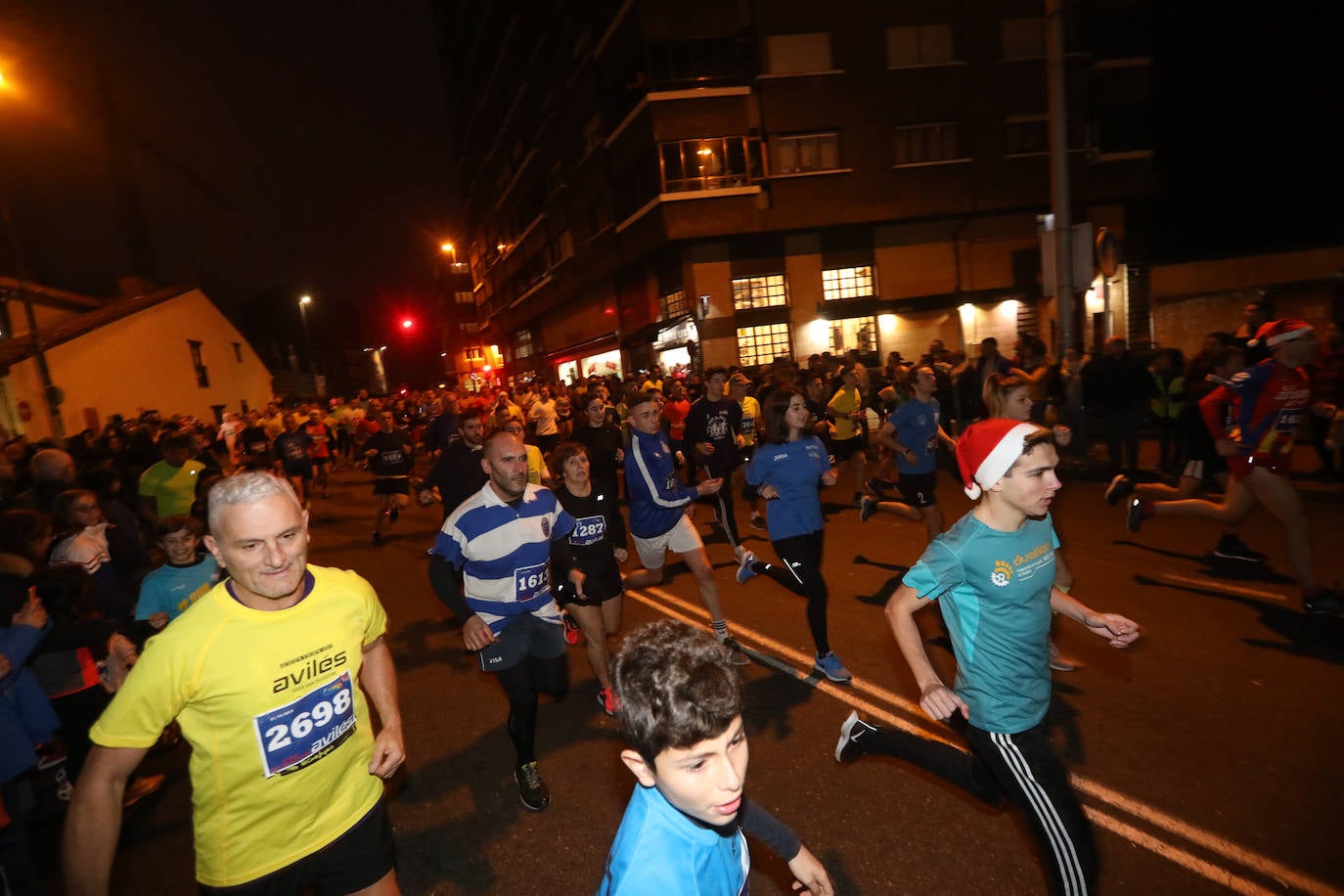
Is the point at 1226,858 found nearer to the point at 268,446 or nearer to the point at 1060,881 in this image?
the point at 1060,881

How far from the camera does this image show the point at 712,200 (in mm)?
24938

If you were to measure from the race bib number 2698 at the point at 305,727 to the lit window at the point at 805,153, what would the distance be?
84.6 ft

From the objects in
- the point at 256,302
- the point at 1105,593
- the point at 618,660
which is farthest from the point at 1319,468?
Result: the point at 256,302

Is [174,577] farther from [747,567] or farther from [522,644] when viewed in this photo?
[747,567]

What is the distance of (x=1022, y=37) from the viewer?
984 inches

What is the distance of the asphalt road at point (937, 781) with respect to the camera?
3.17 metres

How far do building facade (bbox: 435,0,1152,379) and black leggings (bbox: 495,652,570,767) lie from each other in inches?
813

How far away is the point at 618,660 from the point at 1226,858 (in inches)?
125

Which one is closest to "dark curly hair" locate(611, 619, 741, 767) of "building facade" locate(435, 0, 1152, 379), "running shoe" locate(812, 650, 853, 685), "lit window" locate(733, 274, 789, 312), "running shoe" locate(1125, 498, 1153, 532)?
"running shoe" locate(812, 650, 853, 685)

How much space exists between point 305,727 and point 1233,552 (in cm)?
766

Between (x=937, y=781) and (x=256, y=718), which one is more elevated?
(x=256, y=718)

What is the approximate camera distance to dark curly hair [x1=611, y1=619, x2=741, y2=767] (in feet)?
5.21

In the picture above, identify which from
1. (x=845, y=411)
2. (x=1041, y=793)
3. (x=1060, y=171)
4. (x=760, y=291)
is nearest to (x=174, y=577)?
(x=1041, y=793)

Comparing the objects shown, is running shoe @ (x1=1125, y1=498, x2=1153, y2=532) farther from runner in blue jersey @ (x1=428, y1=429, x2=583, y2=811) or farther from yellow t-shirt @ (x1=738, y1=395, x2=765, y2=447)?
runner in blue jersey @ (x1=428, y1=429, x2=583, y2=811)
